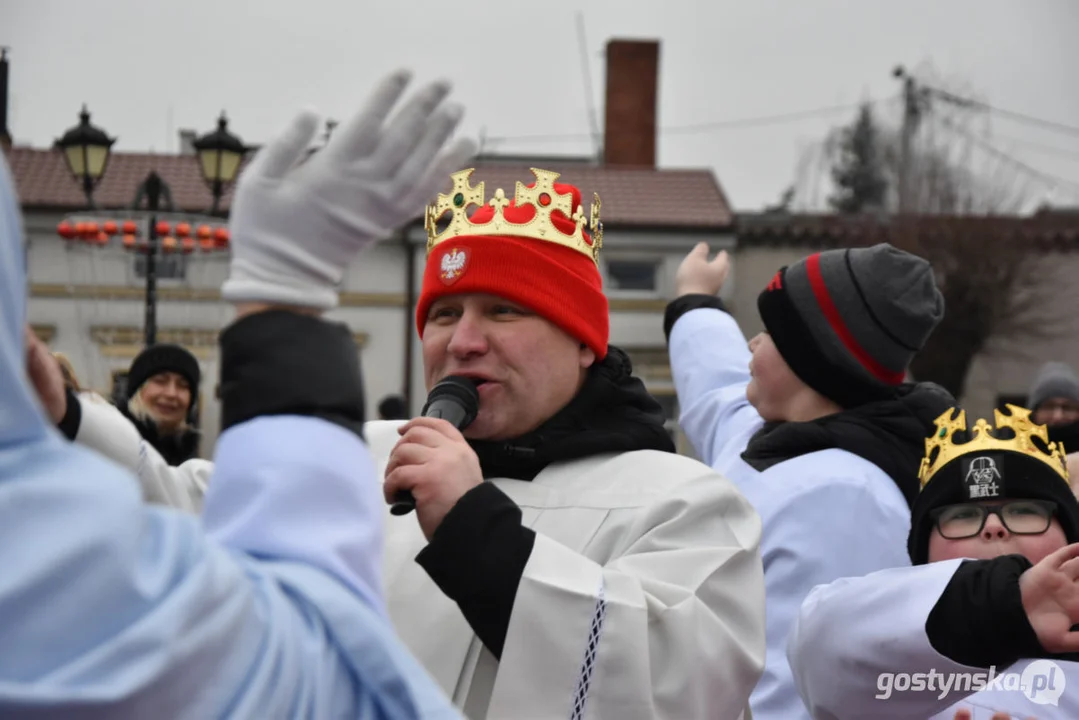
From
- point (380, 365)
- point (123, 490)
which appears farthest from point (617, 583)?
point (380, 365)

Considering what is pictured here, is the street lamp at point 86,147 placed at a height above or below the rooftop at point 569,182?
above

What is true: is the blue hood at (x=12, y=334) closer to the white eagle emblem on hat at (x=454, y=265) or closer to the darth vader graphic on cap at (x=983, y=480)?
the white eagle emblem on hat at (x=454, y=265)

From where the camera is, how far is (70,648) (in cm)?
130

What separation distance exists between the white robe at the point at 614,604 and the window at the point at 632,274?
24.4m

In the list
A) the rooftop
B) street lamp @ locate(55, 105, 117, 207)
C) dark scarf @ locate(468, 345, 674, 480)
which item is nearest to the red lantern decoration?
street lamp @ locate(55, 105, 117, 207)

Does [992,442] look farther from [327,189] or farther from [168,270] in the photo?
[168,270]

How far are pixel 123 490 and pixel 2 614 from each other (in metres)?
0.16

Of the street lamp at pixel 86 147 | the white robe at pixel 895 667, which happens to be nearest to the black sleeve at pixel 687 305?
the white robe at pixel 895 667

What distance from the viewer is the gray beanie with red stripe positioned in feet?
12.8

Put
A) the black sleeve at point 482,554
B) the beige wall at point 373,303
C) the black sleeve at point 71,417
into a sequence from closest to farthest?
the black sleeve at point 482,554
the black sleeve at point 71,417
the beige wall at point 373,303

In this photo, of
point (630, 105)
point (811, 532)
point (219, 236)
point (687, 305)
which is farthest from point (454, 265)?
point (630, 105)

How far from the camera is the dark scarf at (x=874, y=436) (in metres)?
3.75

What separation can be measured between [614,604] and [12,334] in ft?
4.96

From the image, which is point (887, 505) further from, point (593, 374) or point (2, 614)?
point (2, 614)
